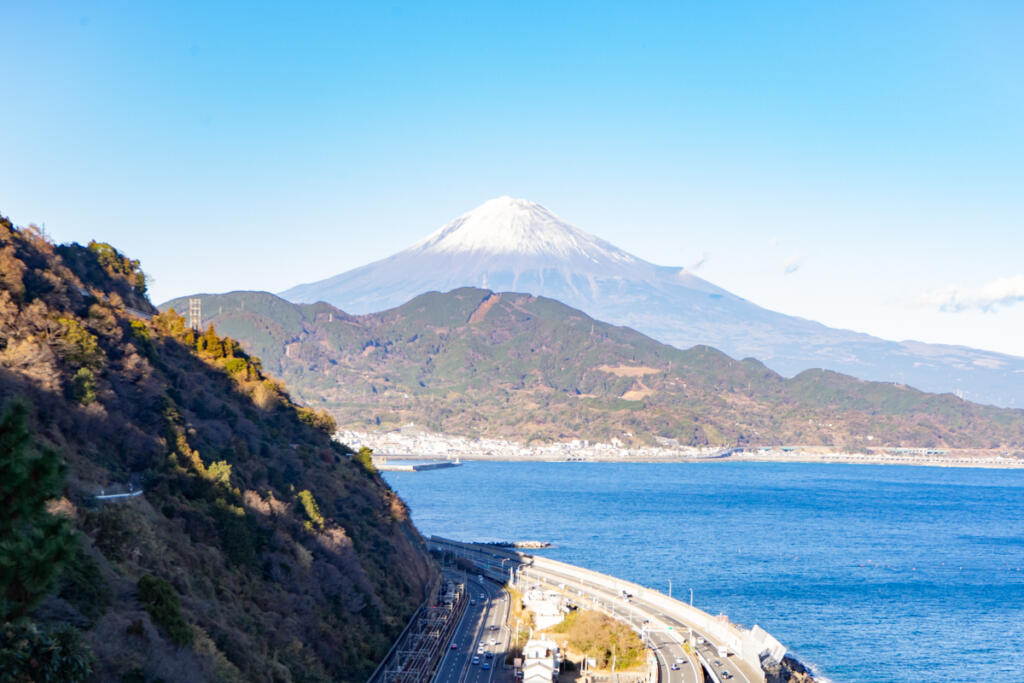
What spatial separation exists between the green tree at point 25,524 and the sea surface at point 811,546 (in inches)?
1193

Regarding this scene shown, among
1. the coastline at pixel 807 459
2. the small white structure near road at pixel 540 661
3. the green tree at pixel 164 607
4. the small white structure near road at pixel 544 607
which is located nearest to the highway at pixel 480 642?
the small white structure near road at pixel 540 661

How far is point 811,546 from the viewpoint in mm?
65688

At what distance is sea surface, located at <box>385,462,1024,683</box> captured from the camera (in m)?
39.7

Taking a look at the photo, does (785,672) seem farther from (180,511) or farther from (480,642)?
(180,511)

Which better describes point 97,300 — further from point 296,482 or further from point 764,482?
point 764,482

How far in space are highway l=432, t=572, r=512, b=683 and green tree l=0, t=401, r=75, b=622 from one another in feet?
54.2

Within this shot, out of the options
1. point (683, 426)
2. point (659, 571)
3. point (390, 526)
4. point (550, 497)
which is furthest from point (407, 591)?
point (683, 426)

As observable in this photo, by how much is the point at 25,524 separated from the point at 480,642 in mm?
21963

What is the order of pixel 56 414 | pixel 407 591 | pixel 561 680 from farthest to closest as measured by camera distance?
1. pixel 407 591
2. pixel 561 680
3. pixel 56 414

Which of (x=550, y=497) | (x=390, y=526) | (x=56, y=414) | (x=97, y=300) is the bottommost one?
(x=550, y=497)

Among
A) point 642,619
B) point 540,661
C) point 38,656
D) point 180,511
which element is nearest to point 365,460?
point 642,619

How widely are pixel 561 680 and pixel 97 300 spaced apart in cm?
1739

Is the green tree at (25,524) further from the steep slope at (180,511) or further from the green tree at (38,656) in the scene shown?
the steep slope at (180,511)

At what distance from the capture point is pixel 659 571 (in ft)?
176
